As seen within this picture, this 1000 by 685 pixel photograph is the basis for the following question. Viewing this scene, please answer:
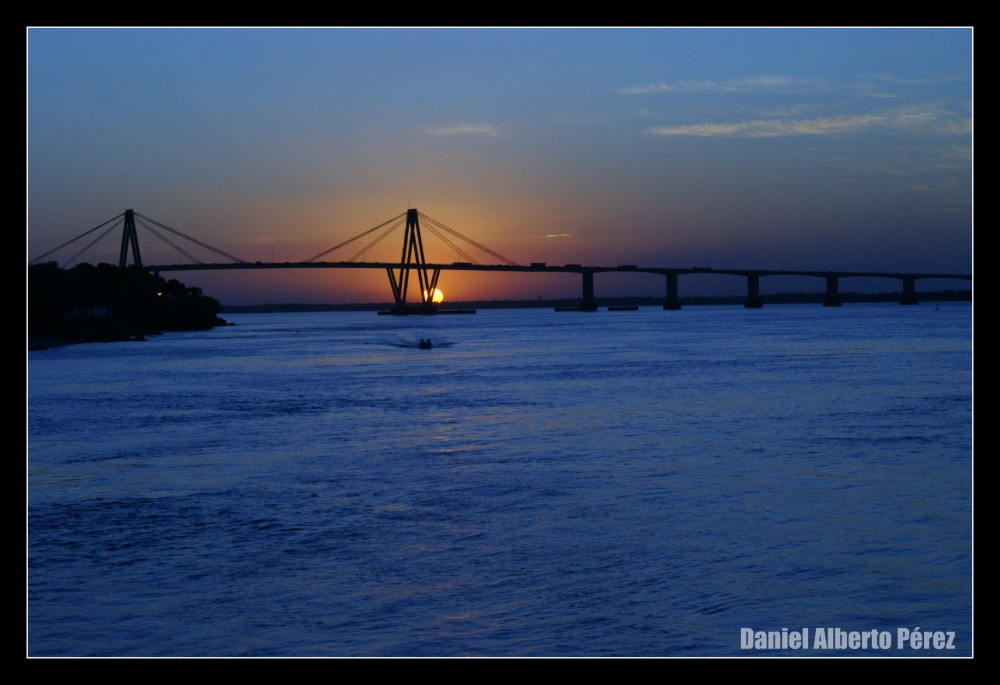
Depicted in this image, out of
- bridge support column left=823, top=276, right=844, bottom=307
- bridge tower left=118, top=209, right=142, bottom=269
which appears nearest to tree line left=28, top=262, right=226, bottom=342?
bridge tower left=118, top=209, right=142, bottom=269

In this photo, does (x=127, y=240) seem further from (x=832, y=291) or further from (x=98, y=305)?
(x=832, y=291)

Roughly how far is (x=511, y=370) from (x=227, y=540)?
22.6 meters

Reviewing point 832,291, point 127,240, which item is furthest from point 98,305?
point 832,291

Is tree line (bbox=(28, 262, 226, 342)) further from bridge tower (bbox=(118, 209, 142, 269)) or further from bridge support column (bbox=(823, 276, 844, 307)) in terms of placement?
bridge support column (bbox=(823, 276, 844, 307))

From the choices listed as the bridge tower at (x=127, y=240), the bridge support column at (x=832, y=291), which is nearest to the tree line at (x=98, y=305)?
the bridge tower at (x=127, y=240)

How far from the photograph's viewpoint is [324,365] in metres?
34.3

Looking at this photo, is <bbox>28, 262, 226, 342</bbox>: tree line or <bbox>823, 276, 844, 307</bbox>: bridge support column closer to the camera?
<bbox>28, 262, 226, 342</bbox>: tree line

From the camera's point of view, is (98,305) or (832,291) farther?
(832,291)

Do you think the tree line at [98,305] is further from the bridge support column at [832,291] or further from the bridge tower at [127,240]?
the bridge support column at [832,291]

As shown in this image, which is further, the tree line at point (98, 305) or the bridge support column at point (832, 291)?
the bridge support column at point (832, 291)

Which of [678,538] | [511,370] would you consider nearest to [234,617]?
[678,538]
